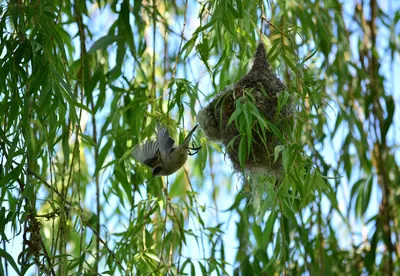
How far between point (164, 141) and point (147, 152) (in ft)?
0.32

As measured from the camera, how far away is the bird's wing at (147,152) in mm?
3011

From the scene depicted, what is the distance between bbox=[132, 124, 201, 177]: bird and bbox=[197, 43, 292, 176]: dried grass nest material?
0.14 meters

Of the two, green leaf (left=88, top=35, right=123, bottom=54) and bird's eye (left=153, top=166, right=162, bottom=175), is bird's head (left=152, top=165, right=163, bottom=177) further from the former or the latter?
green leaf (left=88, top=35, right=123, bottom=54)

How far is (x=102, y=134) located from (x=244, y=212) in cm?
70

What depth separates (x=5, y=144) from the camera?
265 cm

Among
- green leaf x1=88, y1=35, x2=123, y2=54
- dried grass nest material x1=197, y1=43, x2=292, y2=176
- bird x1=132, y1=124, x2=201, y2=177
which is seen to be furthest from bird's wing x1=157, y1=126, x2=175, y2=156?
green leaf x1=88, y1=35, x2=123, y2=54

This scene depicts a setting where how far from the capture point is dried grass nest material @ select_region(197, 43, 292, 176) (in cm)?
270

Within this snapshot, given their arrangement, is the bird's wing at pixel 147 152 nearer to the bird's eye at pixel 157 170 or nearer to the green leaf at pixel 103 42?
the bird's eye at pixel 157 170

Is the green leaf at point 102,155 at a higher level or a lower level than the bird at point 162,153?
higher

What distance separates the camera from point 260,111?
8.82 ft

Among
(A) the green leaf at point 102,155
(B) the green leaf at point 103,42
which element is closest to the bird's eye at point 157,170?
(A) the green leaf at point 102,155

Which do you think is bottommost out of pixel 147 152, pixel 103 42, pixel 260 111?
pixel 260 111

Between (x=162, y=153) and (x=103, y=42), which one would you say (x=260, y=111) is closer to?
(x=162, y=153)

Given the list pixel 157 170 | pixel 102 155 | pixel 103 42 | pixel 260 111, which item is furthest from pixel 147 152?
pixel 260 111
